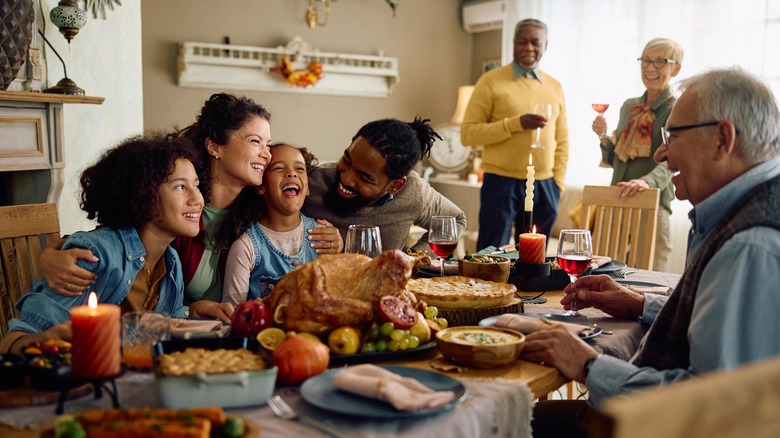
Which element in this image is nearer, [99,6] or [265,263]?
[265,263]

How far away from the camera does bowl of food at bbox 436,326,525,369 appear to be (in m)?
1.32

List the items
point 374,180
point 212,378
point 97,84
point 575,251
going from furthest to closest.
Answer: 1. point 97,84
2. point 374,180
3. point 575,251
4. point 212,378

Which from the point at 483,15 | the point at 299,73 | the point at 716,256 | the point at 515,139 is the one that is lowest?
the point at 716,256

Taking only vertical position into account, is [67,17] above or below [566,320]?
above

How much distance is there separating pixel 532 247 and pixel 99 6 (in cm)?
290

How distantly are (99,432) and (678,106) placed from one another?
4.12 feet

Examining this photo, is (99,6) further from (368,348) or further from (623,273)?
(368,348)

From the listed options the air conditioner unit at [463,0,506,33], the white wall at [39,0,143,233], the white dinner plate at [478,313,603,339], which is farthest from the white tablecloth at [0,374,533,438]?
the air conditioner unit at [463,0,506,33]

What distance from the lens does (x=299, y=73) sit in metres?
5.70

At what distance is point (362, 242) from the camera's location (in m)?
1.75

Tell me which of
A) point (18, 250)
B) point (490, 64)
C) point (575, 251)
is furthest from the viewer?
point (490, 64)

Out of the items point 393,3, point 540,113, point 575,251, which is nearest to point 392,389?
point 575,251

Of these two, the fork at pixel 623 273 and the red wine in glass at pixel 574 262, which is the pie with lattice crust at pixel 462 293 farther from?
the fork at pixel 623 273

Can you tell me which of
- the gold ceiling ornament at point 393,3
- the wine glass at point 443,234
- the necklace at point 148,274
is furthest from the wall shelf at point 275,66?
the wine glass at point 443,234
